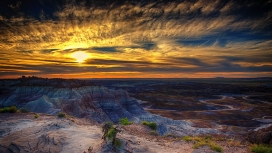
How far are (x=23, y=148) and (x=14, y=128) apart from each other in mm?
4405

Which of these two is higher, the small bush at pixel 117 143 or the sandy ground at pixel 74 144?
the small bush at pixel 117 143

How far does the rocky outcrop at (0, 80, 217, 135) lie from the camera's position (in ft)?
111

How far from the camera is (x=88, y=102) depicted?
3831 centimetres

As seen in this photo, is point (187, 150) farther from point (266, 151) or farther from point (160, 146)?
point (266, 151)

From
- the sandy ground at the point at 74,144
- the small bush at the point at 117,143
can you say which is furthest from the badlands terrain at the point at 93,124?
the small bush at the point at 117,143

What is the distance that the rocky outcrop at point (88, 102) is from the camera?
33.8 meters

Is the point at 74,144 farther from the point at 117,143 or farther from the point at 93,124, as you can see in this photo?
the point at 93,124

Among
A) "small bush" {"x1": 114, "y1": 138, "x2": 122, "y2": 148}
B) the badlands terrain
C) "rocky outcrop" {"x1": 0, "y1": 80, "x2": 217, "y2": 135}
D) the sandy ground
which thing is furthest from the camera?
"rocky outcrop" {"x1": 0, "y1": 80, "x2": 217, "y2": 135}

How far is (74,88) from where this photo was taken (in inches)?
1649

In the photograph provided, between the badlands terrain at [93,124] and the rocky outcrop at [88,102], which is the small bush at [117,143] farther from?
the rocky outcrop at [88,102]

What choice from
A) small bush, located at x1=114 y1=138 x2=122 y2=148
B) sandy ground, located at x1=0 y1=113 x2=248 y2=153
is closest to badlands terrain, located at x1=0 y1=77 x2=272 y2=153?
sandy ground, located at x1=0 y1=113 x2=248 y2=153

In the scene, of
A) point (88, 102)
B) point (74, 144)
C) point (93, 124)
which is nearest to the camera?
point (74, 144)

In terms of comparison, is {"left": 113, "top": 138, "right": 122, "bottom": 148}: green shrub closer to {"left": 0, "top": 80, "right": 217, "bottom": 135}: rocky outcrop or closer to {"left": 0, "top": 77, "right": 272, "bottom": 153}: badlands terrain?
{"left": 0, "top": 77, "right": 272, "bottom": 153}: badlands terrain

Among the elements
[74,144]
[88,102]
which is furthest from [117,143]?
[88,102]
